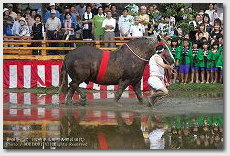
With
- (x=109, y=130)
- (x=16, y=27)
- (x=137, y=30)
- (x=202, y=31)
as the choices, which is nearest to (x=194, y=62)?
(x=202, y=31)

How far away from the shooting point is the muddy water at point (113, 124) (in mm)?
13836

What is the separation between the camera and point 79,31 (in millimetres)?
25188

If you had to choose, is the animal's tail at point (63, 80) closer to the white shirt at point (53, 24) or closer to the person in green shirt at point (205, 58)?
the white shirt at point (53, 24)

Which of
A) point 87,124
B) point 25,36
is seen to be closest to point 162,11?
point 25,36

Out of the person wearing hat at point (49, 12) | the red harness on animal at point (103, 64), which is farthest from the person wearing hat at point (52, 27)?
the red harness on animal at point (103, 64)

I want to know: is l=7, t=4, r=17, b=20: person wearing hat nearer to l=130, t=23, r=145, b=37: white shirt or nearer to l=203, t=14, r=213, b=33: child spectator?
l=130, t=23, r=145, b=37: white shirt

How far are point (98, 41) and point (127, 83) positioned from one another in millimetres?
4706

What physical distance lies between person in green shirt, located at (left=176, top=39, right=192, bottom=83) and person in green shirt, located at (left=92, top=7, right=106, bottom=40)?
3166 mm

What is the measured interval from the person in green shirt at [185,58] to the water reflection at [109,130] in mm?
6631

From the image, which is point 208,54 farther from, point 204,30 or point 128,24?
point 128,24

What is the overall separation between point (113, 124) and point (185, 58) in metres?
8.63

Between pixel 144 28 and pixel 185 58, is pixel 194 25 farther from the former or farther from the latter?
pixel 144 28

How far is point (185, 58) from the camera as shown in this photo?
23.9 m

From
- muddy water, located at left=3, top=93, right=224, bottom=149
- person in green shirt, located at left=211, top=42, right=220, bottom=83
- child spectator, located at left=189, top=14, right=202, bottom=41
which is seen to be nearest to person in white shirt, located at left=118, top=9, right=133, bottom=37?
child spectator, located at left=189, top=14, right=202, bottom=41
